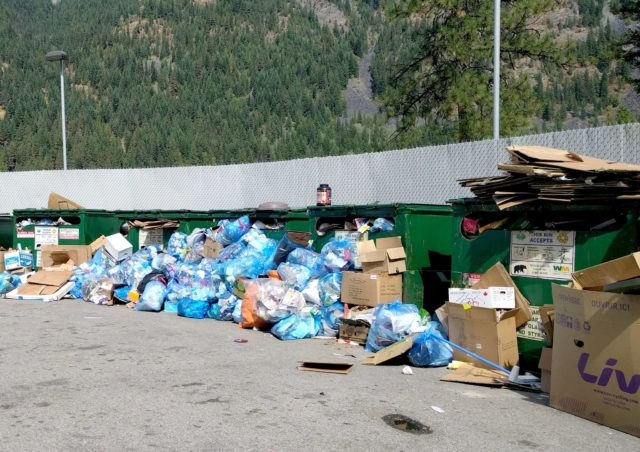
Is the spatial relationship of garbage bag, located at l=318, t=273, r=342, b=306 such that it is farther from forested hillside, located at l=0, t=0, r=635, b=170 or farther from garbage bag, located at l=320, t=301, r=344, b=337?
forested hillside, located at l=0, t=0, r=635, b=170

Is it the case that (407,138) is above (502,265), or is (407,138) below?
above

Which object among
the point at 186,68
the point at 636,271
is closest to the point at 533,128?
the point at 636,271

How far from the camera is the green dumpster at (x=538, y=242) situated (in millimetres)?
4652

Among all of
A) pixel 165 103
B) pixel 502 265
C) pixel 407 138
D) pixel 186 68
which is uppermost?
pixel 186 68

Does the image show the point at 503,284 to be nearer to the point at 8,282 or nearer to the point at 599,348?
the point at 599,348

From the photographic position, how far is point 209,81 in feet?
392

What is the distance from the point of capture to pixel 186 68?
12344 centimetres

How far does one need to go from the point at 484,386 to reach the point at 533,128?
12926mm

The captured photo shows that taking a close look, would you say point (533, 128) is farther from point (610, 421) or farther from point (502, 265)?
point (610, 421)

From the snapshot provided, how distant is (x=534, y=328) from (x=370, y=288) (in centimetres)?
194

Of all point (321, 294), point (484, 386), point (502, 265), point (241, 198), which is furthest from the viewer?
point (241, 198)

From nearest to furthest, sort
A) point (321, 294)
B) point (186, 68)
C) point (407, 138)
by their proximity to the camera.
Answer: point (321, 294) < point (407, 138) < point (186, 68)

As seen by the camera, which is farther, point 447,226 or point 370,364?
point 447,226

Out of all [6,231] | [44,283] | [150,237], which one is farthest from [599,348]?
[6,231]
